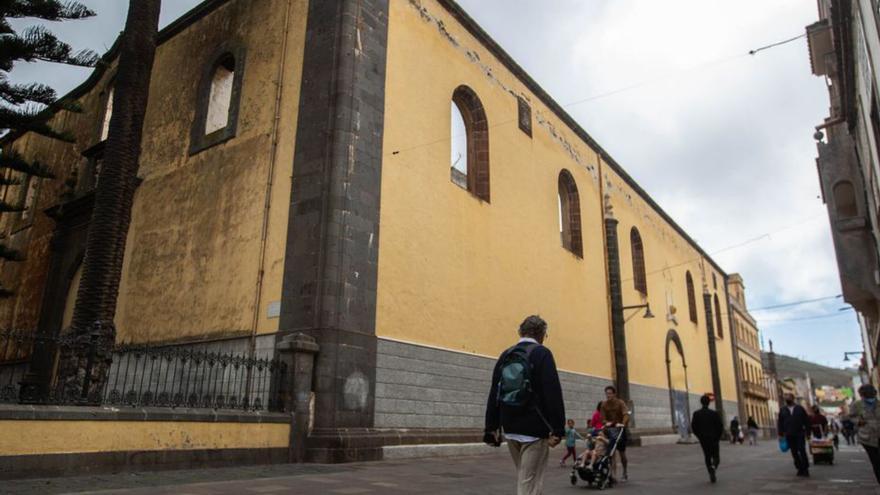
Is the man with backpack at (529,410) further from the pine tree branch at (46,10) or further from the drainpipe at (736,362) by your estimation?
the drainpipe at (736,362)

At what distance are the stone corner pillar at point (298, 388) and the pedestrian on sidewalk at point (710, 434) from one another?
605cm

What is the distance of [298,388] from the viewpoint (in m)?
9.48

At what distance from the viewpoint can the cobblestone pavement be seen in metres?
6.36

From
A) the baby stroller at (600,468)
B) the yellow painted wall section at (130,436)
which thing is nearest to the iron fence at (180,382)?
the yellow painted wall section at (130,436)

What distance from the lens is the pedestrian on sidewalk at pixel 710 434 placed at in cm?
912

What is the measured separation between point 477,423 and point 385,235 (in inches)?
190

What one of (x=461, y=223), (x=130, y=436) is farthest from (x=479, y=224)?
(x=130, y=436)

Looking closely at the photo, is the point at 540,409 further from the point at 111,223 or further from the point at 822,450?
the point at 822,450

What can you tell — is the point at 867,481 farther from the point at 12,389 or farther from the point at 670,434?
the point at 670,434

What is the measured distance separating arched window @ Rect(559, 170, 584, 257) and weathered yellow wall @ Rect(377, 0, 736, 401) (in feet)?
1.15

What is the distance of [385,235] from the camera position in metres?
11.5

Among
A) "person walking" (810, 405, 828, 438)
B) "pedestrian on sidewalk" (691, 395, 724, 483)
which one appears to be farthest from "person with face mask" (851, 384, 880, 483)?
"person walking" (810, 405, 828, 438)

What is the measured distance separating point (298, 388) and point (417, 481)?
8.78 feet

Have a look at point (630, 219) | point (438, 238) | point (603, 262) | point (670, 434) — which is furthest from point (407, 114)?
point (670, 434)
